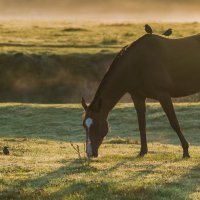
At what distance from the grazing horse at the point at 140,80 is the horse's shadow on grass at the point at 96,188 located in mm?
2760

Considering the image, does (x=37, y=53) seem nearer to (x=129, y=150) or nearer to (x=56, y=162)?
(x=129, y=150)

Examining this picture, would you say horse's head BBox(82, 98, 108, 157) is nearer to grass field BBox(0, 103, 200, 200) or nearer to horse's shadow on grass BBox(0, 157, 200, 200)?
grass field BBox(0, 103, 200, 200)

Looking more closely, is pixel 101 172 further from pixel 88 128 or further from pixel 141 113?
pixel 141 113

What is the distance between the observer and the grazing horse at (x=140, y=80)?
1684 cm

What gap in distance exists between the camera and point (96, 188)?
492 inches

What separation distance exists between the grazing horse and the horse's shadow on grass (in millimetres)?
2760

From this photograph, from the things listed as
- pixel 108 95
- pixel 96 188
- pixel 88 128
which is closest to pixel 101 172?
pixel 96 188

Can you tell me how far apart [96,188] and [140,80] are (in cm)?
551

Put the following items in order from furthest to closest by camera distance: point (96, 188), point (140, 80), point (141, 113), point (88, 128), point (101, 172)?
point (141, 113) → point (140, 80) → point (88, 128) → point (101, 172) → point (96, 188)

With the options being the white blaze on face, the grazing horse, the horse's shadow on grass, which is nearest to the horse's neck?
the grazing horse

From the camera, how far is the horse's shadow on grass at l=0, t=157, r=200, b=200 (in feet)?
39.6

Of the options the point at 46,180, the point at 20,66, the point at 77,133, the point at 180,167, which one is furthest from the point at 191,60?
the point at 20,66

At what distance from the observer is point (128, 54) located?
687 inches

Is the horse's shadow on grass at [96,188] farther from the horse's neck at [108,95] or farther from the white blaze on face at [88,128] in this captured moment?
the horse's neck at [108,95]
